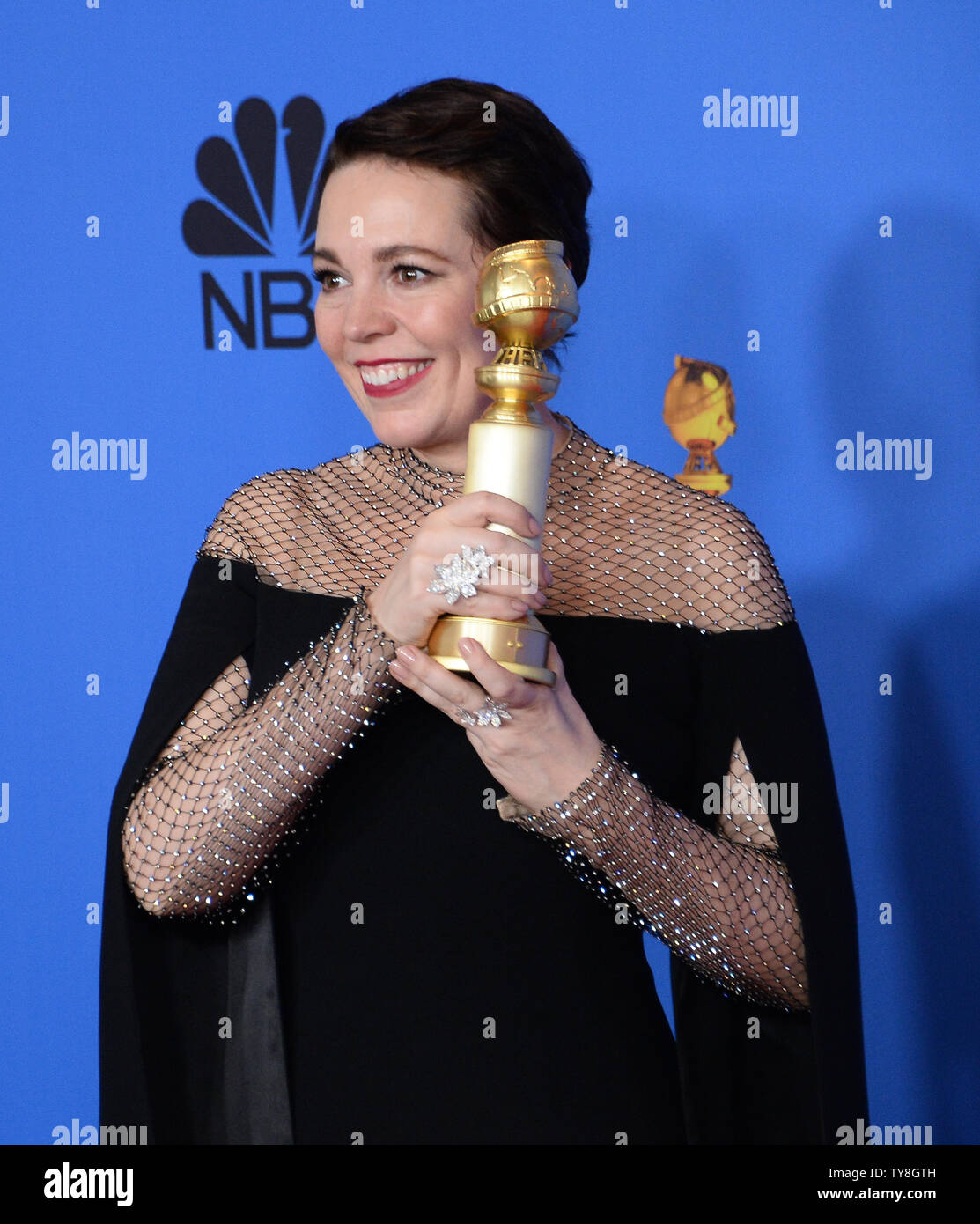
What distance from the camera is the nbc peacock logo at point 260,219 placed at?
5.63ft

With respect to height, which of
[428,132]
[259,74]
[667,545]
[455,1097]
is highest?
[259,74]

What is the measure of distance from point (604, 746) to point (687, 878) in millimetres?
137

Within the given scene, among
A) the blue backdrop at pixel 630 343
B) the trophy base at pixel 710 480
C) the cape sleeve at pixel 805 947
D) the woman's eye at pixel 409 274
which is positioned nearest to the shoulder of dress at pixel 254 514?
the woman's eye at pixel 409 274

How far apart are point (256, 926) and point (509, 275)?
54 cm

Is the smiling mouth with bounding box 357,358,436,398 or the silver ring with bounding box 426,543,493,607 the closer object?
the silver ring with bounding box 426,543,493,607

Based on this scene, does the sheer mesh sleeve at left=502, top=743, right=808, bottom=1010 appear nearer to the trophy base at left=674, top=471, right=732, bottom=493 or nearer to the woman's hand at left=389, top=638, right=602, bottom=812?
the woman's hand at left=389, top=638, right=602, bottom=812

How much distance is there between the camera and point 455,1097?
3.33 feet

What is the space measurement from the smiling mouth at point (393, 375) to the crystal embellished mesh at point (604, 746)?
137mm

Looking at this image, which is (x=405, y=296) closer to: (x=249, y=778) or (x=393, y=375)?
(x=393, y=375)

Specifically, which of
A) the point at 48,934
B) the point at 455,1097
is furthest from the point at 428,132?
the point at 48,934

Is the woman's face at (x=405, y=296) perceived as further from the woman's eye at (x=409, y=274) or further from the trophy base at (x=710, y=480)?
the trophy base at (x=710, y=480)

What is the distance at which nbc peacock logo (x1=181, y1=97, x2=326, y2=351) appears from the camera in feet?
5.63

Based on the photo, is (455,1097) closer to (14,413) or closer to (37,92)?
(14,413)

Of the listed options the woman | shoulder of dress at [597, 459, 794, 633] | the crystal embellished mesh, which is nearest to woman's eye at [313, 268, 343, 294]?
the woman
